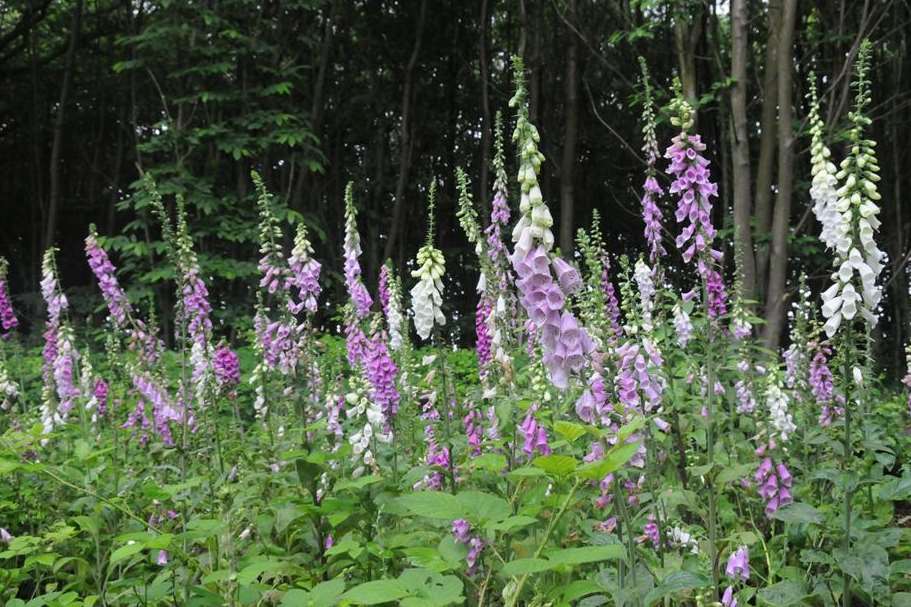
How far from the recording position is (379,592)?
164 cm

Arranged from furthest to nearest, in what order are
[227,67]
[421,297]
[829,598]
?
[227,67]
[421,297]
[829,598]

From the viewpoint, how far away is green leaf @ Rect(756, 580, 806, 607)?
2260mm

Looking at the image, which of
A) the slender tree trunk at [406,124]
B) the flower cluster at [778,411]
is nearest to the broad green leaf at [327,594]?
the flower cluster at [778,411]

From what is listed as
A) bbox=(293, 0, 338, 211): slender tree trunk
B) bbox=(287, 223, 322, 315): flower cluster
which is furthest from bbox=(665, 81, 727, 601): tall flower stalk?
bbox=(293, 0, 338, 211): slender tree trunk

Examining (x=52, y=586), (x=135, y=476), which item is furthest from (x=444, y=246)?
(x=52, y=586)

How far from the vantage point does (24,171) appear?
16156 mm

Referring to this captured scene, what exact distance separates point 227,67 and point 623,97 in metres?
8.86

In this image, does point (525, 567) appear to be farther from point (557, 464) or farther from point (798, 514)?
point (798, 514)

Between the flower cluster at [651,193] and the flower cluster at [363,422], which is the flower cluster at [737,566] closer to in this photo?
the flower cluster at [651,193]

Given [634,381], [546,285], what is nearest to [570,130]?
[634,381]

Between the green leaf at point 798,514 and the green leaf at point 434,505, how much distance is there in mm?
1117

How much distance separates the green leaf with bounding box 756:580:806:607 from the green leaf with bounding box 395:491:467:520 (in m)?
1.12

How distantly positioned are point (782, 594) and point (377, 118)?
14.0 meters

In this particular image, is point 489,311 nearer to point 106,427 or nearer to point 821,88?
point 106,427
